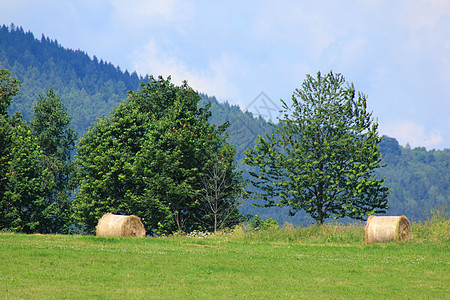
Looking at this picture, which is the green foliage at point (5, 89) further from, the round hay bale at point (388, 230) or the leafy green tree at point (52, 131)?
the round hay bale at point (388, 230)

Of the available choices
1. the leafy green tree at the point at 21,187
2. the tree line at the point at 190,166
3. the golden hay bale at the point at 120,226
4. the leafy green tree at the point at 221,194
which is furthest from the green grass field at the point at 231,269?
the leafy green tree at the point at 21,187

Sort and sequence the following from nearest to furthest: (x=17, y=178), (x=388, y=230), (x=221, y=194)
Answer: (x=388, y=230) → (x=221, y=194) → (x=17, y=178)

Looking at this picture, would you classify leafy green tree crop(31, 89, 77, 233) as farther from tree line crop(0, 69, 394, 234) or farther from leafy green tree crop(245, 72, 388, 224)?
leafy green tree crop(245, 72, 388, 224)

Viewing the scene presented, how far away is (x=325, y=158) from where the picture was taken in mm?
38375

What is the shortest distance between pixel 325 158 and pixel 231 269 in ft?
68.0

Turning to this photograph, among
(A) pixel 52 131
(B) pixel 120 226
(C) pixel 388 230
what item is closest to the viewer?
(C) pixel 388 230

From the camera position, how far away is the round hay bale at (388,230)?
27.7 metres

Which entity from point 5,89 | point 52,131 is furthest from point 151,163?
point 52,131

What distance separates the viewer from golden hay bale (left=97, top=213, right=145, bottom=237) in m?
33.9

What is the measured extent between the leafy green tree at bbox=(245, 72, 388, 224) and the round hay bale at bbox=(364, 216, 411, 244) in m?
7.93

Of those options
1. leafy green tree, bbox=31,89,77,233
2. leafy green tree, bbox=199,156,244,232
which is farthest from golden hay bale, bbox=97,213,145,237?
leafy green tree, bbox=31,89,77,233

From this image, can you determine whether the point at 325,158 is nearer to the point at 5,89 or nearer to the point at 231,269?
the point at 231,269

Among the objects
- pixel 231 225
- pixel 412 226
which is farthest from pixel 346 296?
pixel 231 225

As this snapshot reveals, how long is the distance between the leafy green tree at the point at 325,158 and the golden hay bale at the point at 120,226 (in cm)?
967
